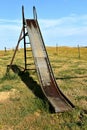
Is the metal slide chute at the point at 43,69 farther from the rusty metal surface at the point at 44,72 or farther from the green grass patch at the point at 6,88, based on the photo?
the green grass patch at the point at 6,88

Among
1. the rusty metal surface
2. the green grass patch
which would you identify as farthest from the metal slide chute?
the green grass patch

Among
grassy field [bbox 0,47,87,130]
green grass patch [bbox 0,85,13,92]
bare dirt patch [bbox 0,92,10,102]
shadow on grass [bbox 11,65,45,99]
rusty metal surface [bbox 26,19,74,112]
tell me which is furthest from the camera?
green grass patch [bbox 0,85,13,92]

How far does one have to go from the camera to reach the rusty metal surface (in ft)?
43.7

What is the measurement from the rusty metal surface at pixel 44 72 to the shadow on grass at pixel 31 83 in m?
0.23

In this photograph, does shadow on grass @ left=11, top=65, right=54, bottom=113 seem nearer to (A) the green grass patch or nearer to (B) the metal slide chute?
(B) the metal slide chute

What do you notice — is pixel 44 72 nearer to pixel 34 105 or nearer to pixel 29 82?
pixel 29 82

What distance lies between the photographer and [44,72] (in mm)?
16625

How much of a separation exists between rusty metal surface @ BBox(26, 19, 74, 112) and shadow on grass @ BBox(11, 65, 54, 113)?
232 millimetres

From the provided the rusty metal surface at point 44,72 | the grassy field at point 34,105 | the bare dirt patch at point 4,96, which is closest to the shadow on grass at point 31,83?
the grassy field at point 34,105

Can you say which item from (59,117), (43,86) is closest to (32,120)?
(59,117)

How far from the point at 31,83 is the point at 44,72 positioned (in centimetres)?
103

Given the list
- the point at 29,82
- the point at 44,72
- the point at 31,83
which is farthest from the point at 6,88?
the point at 44,72

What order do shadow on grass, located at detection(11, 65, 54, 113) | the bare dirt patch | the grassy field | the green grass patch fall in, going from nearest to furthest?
the grassy field
the bare dirt patch
shadow on grass, located at detection(11, 65, 54, 113)
the green grass patch

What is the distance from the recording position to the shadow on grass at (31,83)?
1442 cm
